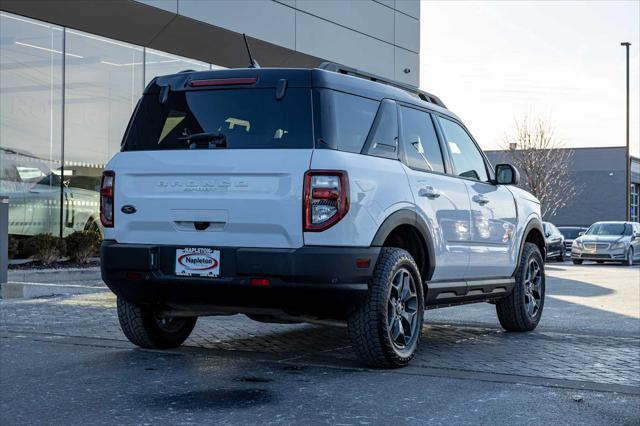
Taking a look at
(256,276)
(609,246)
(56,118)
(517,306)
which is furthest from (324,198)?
(609,246)

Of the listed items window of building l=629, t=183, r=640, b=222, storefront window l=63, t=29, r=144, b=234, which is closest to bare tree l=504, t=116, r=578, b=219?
window of building l=629, t=183, r=640, b=222

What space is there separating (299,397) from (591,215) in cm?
6298

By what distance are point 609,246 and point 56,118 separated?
66.5 ft

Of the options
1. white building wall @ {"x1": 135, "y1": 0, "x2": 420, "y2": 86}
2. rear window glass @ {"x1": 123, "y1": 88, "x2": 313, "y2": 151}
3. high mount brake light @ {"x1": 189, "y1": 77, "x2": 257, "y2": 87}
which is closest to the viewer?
rear window glass @ {"x1": 123, "y1": 88, "x2": 313, "y2": 151}

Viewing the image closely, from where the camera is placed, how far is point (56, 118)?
1698 centimetres

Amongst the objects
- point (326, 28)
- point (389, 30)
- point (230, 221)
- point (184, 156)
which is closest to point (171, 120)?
point (184, 156)

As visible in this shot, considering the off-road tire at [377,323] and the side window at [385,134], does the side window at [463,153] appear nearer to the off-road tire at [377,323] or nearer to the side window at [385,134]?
the side window at [385,134]

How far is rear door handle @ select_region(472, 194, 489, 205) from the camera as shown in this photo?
313 inches

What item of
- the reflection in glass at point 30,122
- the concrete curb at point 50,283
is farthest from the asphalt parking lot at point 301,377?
the reflection in glass at point 30,122

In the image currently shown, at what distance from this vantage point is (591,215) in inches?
A: 2569

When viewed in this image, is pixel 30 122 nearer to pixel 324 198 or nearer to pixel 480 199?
pixel 480 199

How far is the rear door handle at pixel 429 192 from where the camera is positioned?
6910 mm

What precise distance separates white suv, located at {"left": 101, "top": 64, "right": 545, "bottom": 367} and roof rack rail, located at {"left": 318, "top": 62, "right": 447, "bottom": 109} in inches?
0.9

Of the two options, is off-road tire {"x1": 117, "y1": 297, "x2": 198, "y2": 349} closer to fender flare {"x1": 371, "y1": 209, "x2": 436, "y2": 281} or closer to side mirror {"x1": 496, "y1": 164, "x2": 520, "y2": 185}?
fender flare {"x1": 371, "y1": 209, "x2": 436, "y2": 281}
